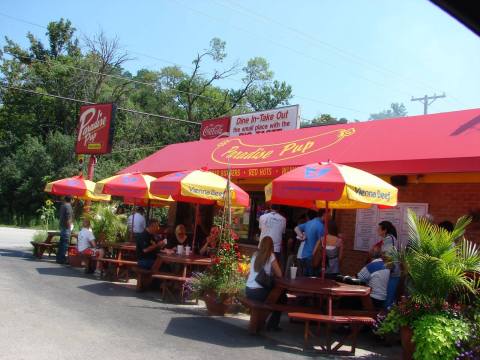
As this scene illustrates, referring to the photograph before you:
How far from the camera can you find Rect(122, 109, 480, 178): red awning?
8312 millimetres

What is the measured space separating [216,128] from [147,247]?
1019 centimetres

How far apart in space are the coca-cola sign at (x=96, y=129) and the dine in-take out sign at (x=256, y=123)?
13.4ft

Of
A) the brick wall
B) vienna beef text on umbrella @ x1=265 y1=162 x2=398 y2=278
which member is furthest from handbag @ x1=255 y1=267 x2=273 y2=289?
the brick wall

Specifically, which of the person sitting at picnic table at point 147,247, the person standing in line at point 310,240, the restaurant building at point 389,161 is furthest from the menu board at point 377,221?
the person sitting at picnic table at point 147,247

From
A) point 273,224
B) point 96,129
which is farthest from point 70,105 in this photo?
point 273,224

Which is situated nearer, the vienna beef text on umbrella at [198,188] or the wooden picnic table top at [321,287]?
the wooden picnic table top at [321,287]

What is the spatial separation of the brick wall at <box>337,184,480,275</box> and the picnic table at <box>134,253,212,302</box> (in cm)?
298

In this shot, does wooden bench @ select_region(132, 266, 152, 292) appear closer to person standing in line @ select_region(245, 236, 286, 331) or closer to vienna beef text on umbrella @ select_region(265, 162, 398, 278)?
person standing in line @ select_region(245, 236, 286, 331)

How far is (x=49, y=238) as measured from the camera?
15.1 m

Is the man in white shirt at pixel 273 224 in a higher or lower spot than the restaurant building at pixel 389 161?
lower

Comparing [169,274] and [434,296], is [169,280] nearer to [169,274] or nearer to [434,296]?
[169,274]

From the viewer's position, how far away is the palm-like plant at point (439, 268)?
5.86 metres

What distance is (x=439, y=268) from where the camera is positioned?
585cm

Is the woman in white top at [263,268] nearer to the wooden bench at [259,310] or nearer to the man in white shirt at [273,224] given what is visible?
the wooden bench at [259,310]
